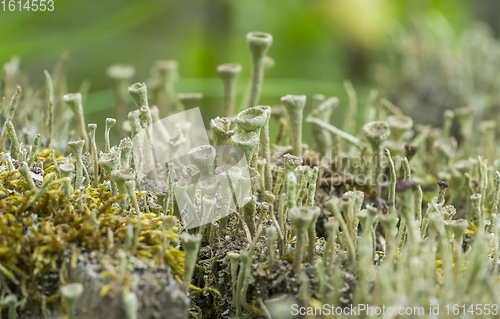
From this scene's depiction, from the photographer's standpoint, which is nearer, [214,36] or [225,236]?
[225,236]

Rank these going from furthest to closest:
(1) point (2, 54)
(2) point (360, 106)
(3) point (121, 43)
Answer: (3) point (121, 43), (2) point (360, 106), (1) point (2, 54)

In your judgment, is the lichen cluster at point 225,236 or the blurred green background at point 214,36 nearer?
the lichen cluster at point 225,236

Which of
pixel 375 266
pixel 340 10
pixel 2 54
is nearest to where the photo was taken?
pixel 375 266

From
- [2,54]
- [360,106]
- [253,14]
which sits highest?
[253,14]

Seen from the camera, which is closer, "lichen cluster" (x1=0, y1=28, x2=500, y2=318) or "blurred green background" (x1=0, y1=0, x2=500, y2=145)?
"lichen cluster" (x1=0, y1=28, x2=500, y2=318)

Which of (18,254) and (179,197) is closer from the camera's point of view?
(18,254)

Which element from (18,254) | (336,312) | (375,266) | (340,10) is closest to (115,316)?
(18,254)

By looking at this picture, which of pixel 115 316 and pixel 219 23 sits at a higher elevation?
pixel 219 23

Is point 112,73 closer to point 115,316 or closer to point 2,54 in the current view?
point 2,54
